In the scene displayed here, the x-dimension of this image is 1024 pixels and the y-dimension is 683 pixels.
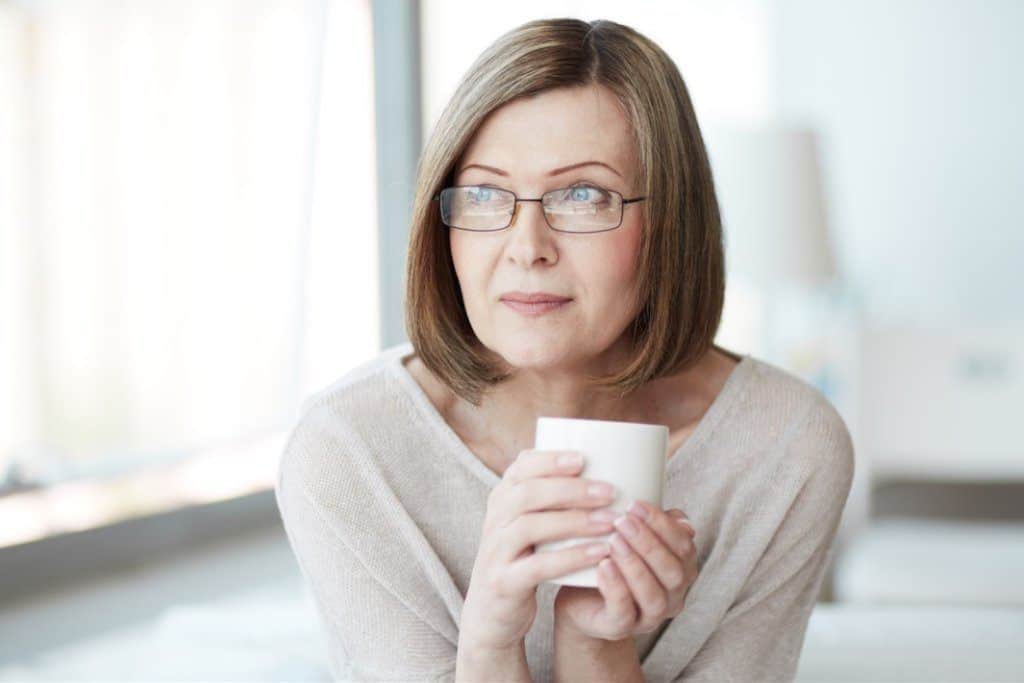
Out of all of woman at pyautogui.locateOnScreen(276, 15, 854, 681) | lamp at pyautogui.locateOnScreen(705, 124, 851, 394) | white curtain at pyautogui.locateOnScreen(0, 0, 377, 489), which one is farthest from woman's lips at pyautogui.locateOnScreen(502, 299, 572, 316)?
lamp at pyautogui.locateOnScreen(705, 124, 851, 394)

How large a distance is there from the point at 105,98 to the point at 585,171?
103 centimetres

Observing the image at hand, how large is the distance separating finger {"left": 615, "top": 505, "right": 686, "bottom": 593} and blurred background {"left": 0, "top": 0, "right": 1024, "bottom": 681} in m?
0.61

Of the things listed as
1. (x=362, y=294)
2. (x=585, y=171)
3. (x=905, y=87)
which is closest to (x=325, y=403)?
(x=585, y=171)

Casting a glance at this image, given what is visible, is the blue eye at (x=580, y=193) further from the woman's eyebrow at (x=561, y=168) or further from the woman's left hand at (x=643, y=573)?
the woman's left hand at (x=643, y=573)

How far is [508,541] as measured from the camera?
1005 mm

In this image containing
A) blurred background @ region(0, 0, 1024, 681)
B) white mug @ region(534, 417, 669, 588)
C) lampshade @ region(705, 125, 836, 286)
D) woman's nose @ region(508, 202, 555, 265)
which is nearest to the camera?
white mug @ region(534, 417, 669, 588)

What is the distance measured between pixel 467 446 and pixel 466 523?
0.09 m

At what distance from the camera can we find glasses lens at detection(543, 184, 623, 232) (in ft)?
3.91

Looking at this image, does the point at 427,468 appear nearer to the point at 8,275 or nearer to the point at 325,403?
the point at 325,403

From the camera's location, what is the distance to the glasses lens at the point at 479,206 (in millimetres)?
1204

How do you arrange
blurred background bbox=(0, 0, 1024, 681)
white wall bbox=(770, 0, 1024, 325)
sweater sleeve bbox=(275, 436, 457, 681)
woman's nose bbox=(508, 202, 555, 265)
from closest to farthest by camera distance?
woman's nose bbox=(508, 202, 555, 265) → sweater sleeve bbox=(275, 436, 457, 681) → blurred background bbox=(0, 0, 1024, 681) → white wall bbox=(770, 0, 1024, 325)

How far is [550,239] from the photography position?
1184mm

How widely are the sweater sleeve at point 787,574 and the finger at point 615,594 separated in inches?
13.4

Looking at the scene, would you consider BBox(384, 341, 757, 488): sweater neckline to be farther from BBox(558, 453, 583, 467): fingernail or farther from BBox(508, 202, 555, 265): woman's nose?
BBox(558, 453, 583, 467): fingernail
